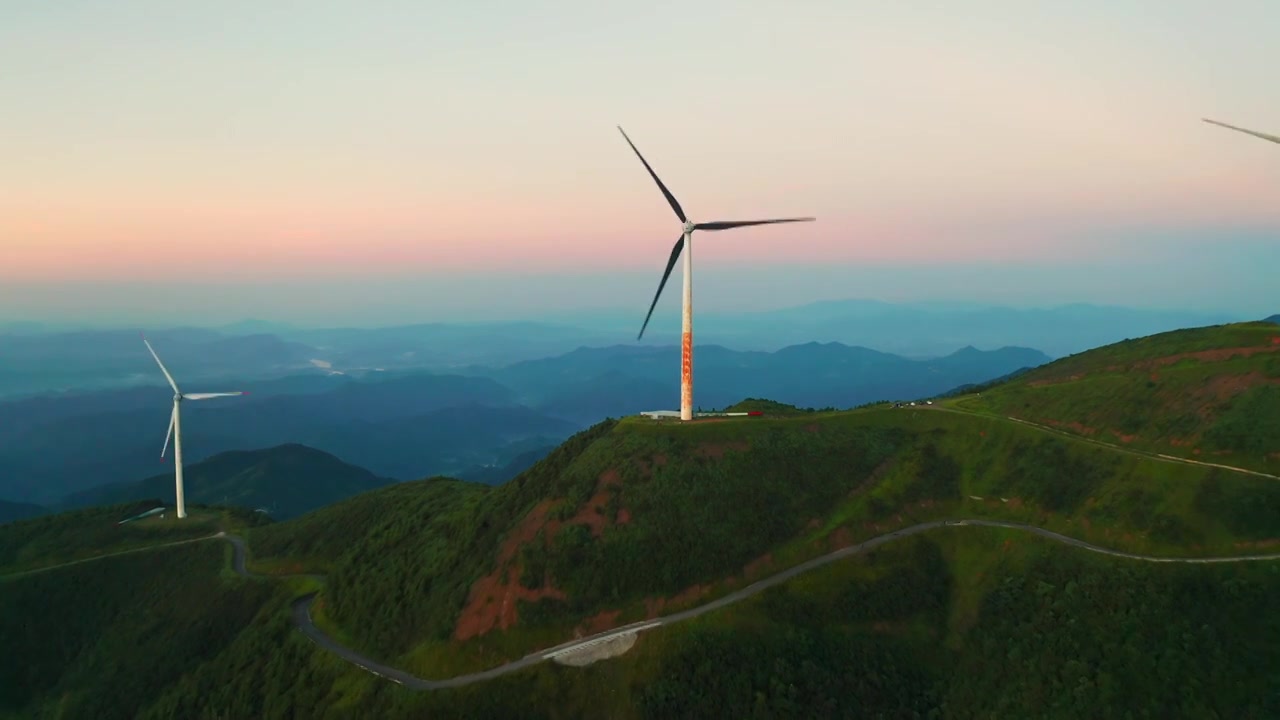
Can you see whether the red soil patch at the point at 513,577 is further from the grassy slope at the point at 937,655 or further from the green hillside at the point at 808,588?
the grassy slope at the point at 937,655

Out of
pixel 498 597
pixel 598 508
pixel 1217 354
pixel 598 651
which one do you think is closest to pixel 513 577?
pixel 498 597

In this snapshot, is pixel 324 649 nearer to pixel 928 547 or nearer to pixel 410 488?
pixel 410 488

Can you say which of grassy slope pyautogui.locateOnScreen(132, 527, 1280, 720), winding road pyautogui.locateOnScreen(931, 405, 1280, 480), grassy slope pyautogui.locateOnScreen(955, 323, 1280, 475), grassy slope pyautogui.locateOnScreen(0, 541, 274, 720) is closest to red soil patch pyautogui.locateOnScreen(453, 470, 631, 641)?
grassy slope pyautogui.locateOnScreen(132, 527, 1280, 720)

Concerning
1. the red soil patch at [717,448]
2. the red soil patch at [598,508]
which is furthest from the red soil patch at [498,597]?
the red soil patch at [717,448]

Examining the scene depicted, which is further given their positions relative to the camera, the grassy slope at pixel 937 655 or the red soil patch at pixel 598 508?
the red soil patch at pixel 598 508

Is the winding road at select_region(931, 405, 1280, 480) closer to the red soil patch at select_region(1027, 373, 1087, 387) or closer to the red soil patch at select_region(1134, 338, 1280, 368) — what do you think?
the red soil patch at select_region(1027, 373, 1087, 387)

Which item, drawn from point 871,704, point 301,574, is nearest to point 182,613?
point 301,574

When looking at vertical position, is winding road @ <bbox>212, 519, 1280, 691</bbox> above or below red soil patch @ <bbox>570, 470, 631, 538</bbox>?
below
